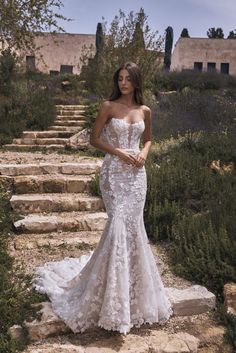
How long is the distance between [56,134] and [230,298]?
27.8 ft

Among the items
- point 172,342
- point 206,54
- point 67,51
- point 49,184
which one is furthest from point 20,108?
point 206,54

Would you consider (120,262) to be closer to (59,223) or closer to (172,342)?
(172,342)

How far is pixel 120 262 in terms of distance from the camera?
359 centimetres

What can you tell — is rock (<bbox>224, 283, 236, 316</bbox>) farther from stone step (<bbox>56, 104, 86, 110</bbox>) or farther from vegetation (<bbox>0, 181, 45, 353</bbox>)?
stone step (<bbox>56, 104, 86, 110</bbox>)

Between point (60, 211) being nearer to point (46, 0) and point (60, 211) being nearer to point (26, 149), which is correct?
point (26, 149)

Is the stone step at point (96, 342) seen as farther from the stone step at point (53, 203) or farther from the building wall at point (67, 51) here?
the building wall at point (67, 51)

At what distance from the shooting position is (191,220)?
17.8ft

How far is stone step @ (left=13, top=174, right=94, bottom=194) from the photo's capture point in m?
6.97

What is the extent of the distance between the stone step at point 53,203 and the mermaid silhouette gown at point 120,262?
271 centimetres

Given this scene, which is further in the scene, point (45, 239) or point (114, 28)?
point (114, 28)

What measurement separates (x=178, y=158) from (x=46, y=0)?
4.58 meters

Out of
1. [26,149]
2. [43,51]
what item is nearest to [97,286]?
[26,149]

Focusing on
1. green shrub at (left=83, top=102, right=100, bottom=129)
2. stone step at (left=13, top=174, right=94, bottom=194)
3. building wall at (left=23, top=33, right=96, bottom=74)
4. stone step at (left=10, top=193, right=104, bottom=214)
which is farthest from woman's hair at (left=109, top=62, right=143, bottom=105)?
building wall at (left=23, top=33, right=96, bottom=74)

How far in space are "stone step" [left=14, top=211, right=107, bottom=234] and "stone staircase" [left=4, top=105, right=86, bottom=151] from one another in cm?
447
